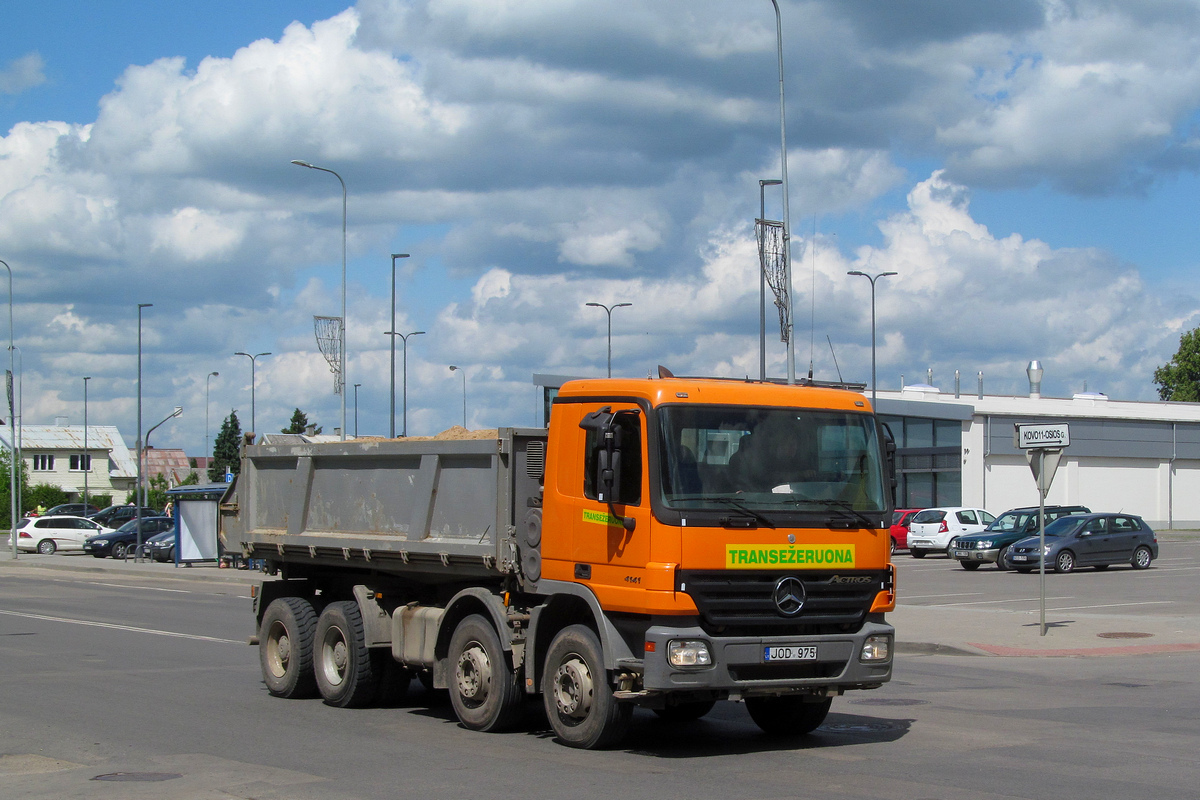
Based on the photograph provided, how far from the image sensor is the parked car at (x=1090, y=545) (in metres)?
31.8

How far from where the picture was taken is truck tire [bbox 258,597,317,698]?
38.7ft

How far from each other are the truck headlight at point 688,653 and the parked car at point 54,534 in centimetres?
4568

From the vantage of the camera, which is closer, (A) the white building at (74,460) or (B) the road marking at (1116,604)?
(B) the road marking at (1116,604)

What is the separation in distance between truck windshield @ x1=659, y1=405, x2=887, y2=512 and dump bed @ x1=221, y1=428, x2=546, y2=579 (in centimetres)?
151

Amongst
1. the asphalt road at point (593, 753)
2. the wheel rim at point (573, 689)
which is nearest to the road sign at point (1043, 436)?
the asphalt road at point (593, 753)

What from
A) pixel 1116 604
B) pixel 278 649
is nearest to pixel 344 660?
pixel 278 649

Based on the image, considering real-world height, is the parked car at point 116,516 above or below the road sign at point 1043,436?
below

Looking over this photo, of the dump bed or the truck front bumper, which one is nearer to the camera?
the truck front bumper

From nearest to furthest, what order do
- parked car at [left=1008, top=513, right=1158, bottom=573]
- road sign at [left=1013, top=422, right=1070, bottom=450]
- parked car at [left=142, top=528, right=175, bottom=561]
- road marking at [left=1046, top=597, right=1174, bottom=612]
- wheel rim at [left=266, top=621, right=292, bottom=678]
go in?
wheel rim at [left=266, top=621, right=292, bottom=678], road sign at [left=1013, top=422, right=1070, bottom=450], road marking at [left=1046, top=597, right=1174, bottom=612], parked car at [left=1008, top=513, right=1158, bottom=573], parked car at [left=142, top=528, right=175, bottom=561]

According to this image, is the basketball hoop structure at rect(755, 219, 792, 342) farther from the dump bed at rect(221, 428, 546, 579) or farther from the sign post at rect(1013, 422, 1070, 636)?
the dump bed at rect(221, 428, 546, 579)

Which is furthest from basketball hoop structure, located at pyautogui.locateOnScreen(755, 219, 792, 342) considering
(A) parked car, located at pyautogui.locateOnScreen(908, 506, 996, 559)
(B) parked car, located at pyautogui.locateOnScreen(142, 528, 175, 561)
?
(B) parked car, located at pyautogui.locateOnScreen(142, 528, 175, 561)

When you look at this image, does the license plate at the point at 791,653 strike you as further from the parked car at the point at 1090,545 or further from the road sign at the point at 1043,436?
the parked car at the point at 1090,545

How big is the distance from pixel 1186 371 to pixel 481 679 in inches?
3929

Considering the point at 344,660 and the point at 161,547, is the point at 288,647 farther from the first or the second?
the point at 161,547
